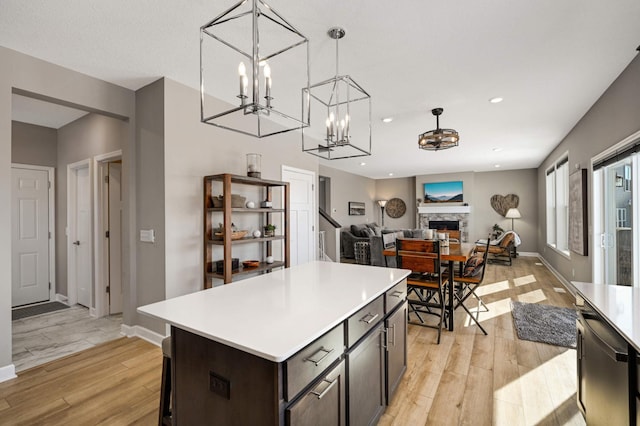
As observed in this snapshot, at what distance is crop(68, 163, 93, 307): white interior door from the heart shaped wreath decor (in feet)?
32.4

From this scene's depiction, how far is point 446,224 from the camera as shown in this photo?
9414 mm

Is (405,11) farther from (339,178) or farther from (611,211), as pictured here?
(339,178)

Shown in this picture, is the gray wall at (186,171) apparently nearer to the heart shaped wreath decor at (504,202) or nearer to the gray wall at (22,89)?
the gray wall at (22,89)

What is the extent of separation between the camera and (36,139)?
430 centimetres

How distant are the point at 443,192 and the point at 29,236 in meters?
9.70

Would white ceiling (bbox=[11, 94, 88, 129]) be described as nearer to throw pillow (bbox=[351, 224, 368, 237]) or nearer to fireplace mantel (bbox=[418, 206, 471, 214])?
throw pillow (bbox=[351, 224, 368, 237])

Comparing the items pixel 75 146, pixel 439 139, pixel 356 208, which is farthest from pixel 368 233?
pixel 75 146

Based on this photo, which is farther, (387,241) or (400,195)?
(400,195)

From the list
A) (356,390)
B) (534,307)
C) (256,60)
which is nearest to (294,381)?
(356,390)

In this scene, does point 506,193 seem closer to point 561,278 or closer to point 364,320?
point 561,278

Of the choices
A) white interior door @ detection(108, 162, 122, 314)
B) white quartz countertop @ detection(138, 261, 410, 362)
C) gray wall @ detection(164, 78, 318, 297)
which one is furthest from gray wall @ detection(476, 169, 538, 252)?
white interior door @ detection(108, 162, 122, 314)

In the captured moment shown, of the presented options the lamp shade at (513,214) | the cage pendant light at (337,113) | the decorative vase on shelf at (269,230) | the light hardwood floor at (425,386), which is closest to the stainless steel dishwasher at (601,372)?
the light hardwood floor at (425,386)

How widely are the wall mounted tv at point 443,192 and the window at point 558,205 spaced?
2531mm

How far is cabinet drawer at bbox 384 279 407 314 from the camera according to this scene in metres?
1.83
